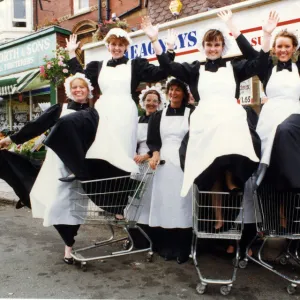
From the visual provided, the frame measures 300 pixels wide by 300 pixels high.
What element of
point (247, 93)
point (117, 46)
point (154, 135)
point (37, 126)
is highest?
point (117, 46)

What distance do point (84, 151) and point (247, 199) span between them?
168cm

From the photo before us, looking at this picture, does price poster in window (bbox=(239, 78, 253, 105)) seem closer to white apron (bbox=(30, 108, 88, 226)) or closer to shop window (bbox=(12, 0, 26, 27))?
white apron (bbox=(30, 108, 88, 226))

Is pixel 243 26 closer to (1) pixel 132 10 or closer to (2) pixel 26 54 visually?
(1) pixel 132 10

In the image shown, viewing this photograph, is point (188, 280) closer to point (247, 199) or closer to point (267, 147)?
point (247, 199)

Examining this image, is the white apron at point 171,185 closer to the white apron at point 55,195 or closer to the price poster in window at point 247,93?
the white apron at point 55,195

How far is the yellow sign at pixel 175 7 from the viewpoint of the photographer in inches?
339

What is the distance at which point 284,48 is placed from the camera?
11.4 ft

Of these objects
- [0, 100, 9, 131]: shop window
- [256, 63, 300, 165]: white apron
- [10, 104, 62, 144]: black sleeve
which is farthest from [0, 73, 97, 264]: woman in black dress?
[0, 100, 9, 131]: shop window

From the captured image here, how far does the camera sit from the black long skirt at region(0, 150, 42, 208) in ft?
13.4

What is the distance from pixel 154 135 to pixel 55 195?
3.99 ft

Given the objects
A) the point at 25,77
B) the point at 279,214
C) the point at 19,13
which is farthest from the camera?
the point at 19,13

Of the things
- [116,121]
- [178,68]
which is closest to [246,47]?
[178,68]

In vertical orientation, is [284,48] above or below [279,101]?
above

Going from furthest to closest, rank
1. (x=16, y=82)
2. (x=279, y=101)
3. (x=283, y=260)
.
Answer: (x=16, y=82)
(x=283, y=260)
(x=279, y=101)
